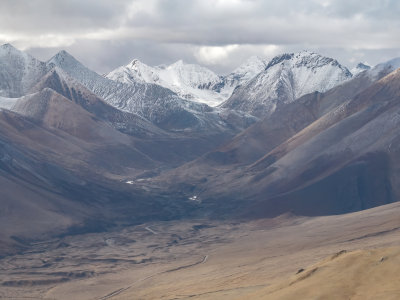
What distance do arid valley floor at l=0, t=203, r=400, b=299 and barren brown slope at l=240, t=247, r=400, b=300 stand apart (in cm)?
10

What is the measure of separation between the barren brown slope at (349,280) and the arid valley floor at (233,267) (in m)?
0.10

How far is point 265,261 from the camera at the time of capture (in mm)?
154500

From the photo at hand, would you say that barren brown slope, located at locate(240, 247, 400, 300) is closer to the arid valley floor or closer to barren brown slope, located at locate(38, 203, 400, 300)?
the arid valley floor

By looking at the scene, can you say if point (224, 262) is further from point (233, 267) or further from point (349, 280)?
point (349, 280)

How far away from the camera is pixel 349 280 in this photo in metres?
85.3

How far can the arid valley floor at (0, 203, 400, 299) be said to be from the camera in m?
87.1

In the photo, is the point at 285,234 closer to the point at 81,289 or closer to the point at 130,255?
the point at 130,255

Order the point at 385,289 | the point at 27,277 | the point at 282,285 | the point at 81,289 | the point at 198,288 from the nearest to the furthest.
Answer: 1. the point at 385,289
2. the point at 282,285
3. the point at 198,288
4. the point at 81,289
5. the point at 27,277

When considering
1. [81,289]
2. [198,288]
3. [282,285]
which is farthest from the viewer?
[81,289]

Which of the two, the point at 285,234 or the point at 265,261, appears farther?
the point at 285,234

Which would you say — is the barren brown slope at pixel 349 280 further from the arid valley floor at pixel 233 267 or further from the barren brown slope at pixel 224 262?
the barren brown slope at pixel 224 262

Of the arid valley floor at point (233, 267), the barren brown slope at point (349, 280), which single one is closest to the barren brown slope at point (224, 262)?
the arid valley floor at point (233, 267)

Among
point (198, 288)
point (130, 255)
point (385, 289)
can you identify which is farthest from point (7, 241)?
point (385, 289)

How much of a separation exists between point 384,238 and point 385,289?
256 ft
